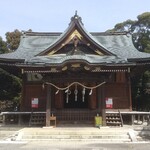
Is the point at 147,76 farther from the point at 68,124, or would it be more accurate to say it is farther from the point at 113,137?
the point at 113,137

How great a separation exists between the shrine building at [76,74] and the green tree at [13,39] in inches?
632

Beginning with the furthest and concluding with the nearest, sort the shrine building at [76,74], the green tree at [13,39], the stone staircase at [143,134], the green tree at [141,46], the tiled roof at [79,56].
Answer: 1. the green tree at [13,39]
2. the green tree at [141,46]
3. the tiled roof at [79,56]
4. the shrine building at [76,74]
5. the stone staircase at [143,134]

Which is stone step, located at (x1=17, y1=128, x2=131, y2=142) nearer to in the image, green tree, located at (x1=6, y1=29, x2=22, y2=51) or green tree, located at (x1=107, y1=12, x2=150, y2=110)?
green tree, located at (x1=107, y1=12, x2=150, y2=110)

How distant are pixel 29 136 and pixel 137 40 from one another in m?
33.9

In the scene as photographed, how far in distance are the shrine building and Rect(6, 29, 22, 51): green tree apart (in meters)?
16.1

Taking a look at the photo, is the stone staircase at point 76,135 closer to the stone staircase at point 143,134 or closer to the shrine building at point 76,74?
the stone staircase at point 143,134

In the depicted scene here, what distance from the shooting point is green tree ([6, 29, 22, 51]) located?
3738 centimetres

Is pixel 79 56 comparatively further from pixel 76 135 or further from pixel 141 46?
pixel 141 46

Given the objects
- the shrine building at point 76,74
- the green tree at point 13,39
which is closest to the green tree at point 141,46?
the shrine building at point 76,74

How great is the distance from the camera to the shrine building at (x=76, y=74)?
17047 mm

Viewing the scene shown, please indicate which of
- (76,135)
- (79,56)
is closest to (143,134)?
(76,135)

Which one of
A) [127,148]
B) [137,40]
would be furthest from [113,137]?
[137,40]

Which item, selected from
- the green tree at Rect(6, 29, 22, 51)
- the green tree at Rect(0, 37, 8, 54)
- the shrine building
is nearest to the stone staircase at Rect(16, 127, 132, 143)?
the shrine building

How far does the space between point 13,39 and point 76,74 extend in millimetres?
22528
